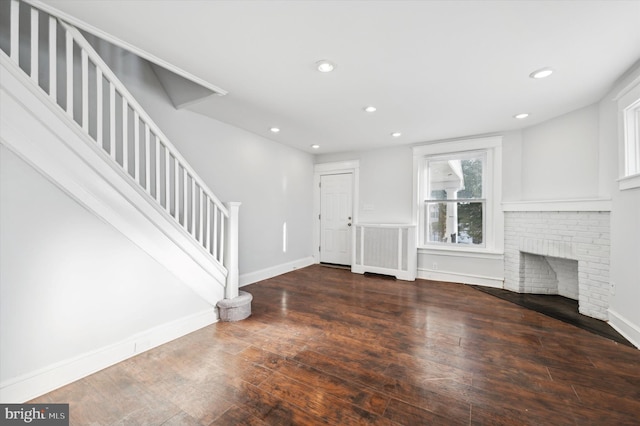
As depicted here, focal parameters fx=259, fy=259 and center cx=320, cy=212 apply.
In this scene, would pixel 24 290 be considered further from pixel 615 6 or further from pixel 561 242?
pixel 561 242

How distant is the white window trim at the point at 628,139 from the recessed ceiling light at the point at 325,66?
272 centimetres

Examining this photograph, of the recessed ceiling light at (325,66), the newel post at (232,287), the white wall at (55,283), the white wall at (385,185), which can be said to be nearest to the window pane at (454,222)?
the white wall at (385,185)

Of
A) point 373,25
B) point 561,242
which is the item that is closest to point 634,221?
point 561,242

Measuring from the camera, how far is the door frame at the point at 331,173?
5.28 m

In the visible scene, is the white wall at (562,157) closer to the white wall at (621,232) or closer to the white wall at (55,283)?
the white wall at (621,232)

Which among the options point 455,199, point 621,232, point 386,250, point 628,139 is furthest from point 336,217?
point 628,139

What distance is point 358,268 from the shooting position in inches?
195

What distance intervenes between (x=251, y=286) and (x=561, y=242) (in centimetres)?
430

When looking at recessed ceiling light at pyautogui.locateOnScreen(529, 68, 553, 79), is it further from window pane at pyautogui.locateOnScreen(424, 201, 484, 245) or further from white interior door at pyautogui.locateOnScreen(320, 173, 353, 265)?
white interior door at pyautogui.locateOnScreen(320, 173, 353, 265)

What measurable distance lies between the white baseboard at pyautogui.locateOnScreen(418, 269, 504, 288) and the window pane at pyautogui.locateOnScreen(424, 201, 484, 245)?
54 cm

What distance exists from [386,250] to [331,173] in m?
2.00

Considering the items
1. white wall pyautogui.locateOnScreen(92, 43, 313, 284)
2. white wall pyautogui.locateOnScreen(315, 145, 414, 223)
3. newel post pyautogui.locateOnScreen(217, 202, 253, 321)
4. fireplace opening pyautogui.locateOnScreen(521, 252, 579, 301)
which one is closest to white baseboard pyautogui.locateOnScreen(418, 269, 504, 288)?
fireplace opening pyautogui.locateOnScreen(521, 252, 579, 301)

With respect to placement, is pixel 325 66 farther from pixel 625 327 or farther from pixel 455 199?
pixel 625 327

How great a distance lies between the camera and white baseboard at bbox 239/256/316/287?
407cm
